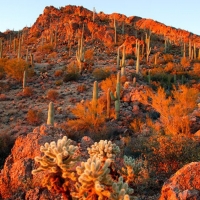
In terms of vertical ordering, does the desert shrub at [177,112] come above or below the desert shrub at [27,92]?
below

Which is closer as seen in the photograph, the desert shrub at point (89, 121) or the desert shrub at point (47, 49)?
the desert shrub at point (89, 121)

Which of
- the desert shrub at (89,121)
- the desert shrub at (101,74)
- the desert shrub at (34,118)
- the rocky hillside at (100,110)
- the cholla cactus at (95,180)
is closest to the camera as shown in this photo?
the cholla cactus at (95,180)

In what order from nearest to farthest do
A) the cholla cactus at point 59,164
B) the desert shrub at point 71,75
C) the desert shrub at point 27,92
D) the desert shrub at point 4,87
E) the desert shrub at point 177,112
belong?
the cholla cactus at point 59,164 < the desert shrub at point 177,112 < the desert shrub at point 27,92 < the desert shrub at point 4,87 < the desert shrub at point 71,75

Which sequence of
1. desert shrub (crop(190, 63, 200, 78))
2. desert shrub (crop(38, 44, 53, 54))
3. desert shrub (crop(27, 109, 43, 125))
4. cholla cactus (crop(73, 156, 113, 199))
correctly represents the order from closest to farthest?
cholla cactus (crop(73, 156, 113, 199)) < desert shrub (crop(27, 109, 43, 125)) < desert shrub (crop(190, 63, 200, 78)) < desert shrub (crop(38, 44, 53, 54))

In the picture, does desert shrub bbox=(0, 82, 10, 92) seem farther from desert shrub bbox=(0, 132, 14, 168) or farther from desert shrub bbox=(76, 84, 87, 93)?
desert shrub bbox=(0, 132, 14, 168)

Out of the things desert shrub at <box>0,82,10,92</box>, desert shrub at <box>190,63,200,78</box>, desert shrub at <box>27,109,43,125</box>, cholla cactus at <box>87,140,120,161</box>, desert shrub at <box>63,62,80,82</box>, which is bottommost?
desert shrub at <box>27,109,43,125</box>

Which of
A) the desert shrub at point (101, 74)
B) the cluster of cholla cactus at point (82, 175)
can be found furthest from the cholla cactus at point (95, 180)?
the desert shrub at point (101, 74)

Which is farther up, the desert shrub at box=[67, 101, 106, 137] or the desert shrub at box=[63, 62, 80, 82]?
the desert shrub at box=[63, 62, 80, 82]

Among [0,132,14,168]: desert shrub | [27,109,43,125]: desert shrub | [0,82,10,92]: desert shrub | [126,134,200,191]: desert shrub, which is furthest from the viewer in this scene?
[0,82,10,92]: desert shrub

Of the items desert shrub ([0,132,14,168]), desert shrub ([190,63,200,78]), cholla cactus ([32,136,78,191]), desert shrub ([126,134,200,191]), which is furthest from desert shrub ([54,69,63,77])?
cholla cactus ([32,136,78,191])

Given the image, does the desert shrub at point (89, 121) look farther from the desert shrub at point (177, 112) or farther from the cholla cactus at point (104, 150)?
the cholla cactus at point (104, 150)

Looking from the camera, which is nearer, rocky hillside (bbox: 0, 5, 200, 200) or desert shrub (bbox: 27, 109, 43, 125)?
rocky hillside (bbox: 0, 5, 200, 200)

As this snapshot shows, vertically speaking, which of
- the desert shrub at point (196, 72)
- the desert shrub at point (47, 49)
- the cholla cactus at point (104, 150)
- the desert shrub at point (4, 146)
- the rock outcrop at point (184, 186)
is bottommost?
the desert shrub at point (4, 146)

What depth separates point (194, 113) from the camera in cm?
1480
